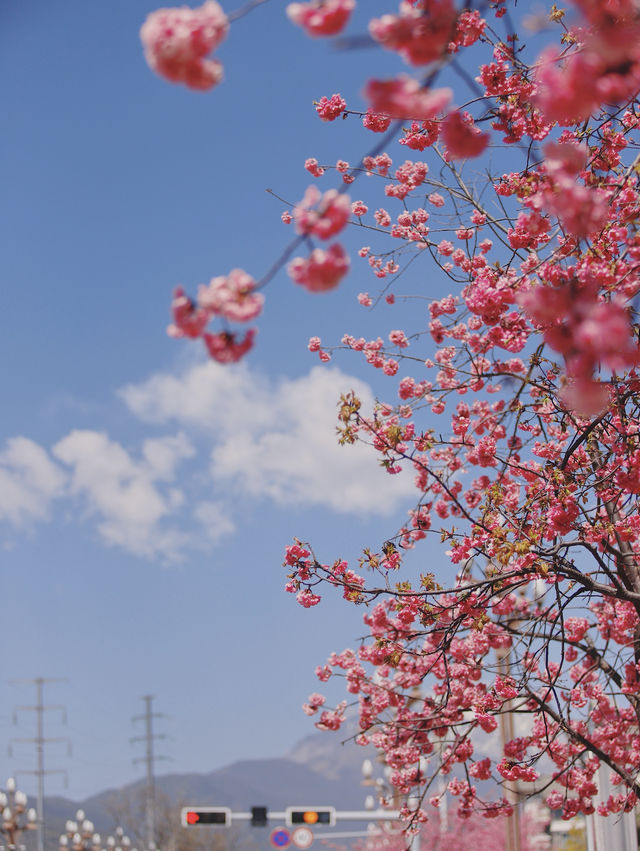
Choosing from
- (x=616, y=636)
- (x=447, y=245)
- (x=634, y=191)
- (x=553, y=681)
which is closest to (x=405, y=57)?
(x=634, y=191)

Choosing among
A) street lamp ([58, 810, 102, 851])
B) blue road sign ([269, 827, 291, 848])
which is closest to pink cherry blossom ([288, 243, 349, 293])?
blue road sign ([269, 827, 291, 848])

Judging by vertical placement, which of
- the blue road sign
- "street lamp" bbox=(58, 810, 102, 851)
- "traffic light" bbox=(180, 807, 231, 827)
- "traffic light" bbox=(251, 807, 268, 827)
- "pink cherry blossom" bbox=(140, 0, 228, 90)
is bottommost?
"street lamp" bbox=(58, 810, 102, 851)

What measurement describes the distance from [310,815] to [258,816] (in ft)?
5.34

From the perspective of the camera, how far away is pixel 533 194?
5.07 m

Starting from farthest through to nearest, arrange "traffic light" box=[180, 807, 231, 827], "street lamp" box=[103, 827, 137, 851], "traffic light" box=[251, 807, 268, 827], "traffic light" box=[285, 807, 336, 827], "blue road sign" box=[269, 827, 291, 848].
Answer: "street lamp" box=[103, 827, 137, 851], "blue road sign" box=[269, 827, 291, 848], "traffic light" box=[251, 807, 268, 827], "traffic light" box=[285, 807, 336, 827], "traffic light" box=[180, 807, 231, 827]

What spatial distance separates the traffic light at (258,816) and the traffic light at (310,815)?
1041mm

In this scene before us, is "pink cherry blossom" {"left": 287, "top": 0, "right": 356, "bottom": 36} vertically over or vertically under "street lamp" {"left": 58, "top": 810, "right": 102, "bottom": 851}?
over

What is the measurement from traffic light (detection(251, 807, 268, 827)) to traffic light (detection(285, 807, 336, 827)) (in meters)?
1.04

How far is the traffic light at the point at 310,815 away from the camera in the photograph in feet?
64.2

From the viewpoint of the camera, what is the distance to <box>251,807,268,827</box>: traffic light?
20725 millimetres

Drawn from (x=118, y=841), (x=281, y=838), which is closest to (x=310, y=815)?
(x=281, y=838)

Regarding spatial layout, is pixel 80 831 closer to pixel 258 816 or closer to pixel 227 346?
pixel 258 816

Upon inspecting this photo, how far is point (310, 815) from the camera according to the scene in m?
19.8

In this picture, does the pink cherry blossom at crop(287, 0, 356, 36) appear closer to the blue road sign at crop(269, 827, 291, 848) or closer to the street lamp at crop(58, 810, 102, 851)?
the blue road sign at crop(269, 827, 291, 848)
